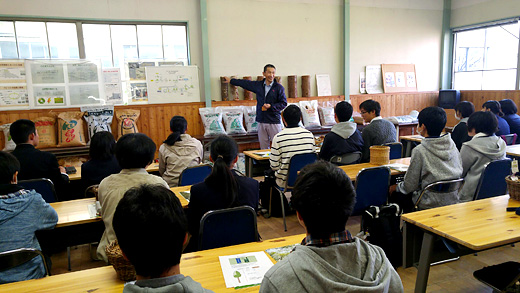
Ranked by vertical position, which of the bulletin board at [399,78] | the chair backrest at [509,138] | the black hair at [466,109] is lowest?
the chair backrest at [509,138]

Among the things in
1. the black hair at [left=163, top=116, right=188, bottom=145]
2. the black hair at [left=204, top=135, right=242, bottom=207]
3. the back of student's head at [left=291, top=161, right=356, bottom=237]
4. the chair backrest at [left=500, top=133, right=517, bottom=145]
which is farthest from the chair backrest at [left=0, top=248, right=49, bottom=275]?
the chair backrest at [left=500, top=133, right=517, bottom=145]

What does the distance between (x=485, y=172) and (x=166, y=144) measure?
2.62m

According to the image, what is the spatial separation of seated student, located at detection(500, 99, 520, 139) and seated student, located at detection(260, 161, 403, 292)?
4530 millimetres

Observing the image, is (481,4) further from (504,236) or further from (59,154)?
(59,154)

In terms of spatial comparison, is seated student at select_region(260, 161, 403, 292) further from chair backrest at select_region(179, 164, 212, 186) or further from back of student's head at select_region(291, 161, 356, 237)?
chair backrest at select_region(179, 164, 212, 186)

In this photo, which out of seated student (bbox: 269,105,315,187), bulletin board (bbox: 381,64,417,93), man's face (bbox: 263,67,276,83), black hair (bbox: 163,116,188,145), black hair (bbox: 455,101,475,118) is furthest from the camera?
bulletin board (bbox: 381,64,417,93)

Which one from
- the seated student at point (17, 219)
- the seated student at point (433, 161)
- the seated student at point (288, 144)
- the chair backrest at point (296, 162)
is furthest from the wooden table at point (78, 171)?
the seated student at point (433, 161)

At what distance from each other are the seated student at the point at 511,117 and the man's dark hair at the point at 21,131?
5.33m

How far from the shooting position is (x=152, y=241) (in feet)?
2.86

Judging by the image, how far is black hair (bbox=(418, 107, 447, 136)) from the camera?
2549 mm

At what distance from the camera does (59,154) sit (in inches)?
207

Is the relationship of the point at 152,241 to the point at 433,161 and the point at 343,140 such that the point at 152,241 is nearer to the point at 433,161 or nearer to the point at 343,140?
the point at 433,161

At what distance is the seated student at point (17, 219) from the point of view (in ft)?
5.64

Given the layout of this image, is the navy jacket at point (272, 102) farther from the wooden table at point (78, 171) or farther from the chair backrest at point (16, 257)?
the chair backrest at point (16, 257)
